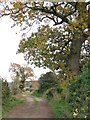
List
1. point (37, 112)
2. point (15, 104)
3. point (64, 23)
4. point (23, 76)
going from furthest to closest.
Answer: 1. point (64, 23)
2. point (23, 76)
3. point (15, 104)
4. point (37, 112)

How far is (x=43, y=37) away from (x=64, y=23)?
4.90ft

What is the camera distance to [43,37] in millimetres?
6410

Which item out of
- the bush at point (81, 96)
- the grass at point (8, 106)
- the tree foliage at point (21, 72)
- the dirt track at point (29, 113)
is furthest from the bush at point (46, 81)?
the bush at point (81, 96)

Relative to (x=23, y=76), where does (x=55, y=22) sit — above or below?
above

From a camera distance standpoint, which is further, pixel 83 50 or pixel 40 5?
pixel 83 50

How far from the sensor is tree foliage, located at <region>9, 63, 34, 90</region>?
6363 mm

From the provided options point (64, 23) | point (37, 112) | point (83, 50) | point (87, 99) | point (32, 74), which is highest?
point (64, 23)

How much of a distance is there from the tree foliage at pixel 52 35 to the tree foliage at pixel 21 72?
0.49m

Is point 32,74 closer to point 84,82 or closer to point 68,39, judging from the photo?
point 68,39

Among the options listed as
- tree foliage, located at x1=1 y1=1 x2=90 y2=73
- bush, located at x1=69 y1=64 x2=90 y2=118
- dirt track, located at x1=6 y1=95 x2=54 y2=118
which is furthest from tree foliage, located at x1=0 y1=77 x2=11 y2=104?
bush, located at x1=69 y1=64 x2=90 y2=118

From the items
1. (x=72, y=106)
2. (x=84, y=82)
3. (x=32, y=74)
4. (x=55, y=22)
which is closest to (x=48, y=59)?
(x=32, y=74)

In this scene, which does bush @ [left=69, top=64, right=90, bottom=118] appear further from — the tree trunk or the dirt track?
the tree trunk

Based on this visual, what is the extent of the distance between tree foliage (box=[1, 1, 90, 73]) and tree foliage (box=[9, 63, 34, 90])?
489 millimetres

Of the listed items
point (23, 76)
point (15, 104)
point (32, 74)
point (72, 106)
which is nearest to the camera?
point (72, 106)
